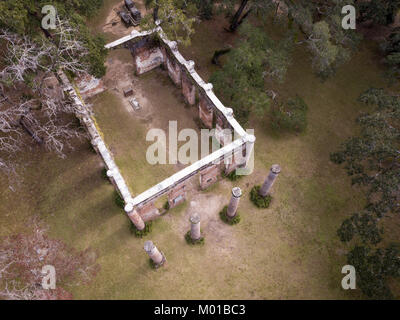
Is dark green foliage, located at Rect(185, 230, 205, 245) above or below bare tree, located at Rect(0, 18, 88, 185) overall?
below

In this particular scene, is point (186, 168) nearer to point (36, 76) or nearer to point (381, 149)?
point (381, 149)

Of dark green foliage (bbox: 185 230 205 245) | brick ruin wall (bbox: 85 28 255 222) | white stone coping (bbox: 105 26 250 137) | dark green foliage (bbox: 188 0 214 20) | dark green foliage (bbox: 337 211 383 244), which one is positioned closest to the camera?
dark green foliage (bbox: 337 211 383 244)

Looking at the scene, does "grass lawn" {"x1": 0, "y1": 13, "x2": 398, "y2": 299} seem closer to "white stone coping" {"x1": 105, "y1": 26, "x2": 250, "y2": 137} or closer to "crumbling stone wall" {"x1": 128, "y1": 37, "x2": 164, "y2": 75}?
"crumbling stone wall" {"x1": 128, "y1": 37, "x2": 164, "y2": 75}

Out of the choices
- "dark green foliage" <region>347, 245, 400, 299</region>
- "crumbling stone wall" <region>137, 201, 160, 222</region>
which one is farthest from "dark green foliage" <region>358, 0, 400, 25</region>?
Result: "crumbling stone wall" <region>137, 201, 160, 222</region>

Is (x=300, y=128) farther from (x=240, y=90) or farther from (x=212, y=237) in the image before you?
(x=212, y=237)

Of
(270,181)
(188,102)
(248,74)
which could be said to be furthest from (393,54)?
(188,102)

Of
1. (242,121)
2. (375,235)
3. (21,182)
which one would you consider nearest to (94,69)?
(21,182)

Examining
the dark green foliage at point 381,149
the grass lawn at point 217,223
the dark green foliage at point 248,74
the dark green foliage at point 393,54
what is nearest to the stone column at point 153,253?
the grass lawn at point 217,223

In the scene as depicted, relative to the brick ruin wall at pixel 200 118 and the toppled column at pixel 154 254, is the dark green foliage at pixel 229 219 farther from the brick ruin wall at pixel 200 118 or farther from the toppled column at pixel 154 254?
the toppled column at pixel 154 254
